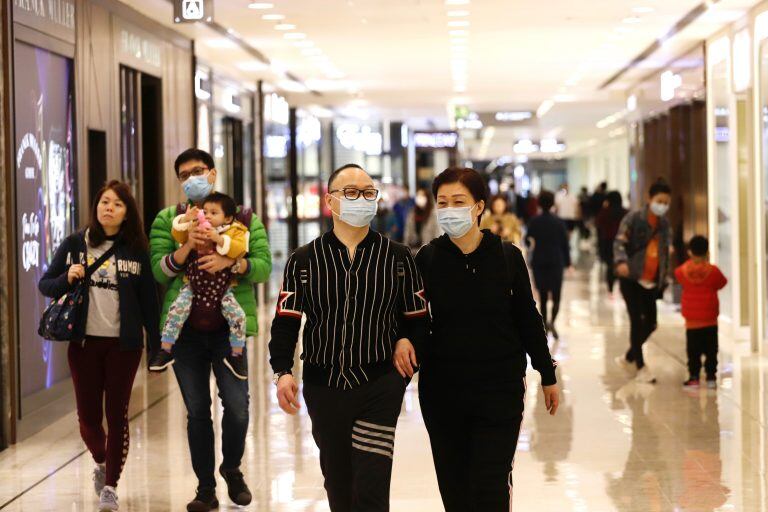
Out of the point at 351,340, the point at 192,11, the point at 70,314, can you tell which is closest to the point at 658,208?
the point at 192,11

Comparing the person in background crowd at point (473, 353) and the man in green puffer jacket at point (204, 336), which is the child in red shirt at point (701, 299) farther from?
the person in background crowd at point (473, 353)

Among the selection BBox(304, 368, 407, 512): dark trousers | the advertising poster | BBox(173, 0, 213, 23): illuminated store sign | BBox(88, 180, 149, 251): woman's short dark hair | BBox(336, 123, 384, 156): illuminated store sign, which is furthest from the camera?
BBox(336, 123, 384, 156): illuminated store sign

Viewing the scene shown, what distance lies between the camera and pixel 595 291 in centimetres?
2067

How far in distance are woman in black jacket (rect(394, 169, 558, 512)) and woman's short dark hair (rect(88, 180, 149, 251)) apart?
2216mm

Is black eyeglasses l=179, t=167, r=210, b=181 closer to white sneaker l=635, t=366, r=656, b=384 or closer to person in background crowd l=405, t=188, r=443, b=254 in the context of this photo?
white sneaker l=635, t=366, r=656, b=384

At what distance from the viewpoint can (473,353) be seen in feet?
14.9

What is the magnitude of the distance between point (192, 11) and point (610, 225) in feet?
33.0

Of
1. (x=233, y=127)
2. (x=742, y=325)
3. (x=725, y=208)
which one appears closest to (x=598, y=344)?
(x=742, y=325)

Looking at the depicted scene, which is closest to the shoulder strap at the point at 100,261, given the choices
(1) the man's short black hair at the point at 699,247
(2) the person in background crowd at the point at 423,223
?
(1) the man's short black hair at the point at 699,247

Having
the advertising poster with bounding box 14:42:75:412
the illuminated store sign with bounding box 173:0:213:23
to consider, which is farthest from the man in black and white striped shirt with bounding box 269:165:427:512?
the illuminated store sign with bounding box 173:0:213:23

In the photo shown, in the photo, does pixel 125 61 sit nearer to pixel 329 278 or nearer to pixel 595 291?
pixel 329 278

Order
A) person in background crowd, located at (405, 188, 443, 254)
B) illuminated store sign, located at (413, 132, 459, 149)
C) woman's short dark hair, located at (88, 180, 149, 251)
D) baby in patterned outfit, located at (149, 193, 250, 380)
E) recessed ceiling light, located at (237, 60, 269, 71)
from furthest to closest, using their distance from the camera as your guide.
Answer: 1. illuminated store sign, located at (413, 132, 459, 149)
2. person in background crowd, located at (405, 188, 443, 254)
3. recessed ceiling light, located at (237, 60, 269, 71)
4. woman's short dark hair, located at (88, 180, 149, 251)
5. baby in patterned outfit, located at (149, 193, 250, 380)

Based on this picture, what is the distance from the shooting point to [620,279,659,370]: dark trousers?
10719 millimetres

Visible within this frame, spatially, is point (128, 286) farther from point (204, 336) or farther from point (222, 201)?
point (222, 201)
